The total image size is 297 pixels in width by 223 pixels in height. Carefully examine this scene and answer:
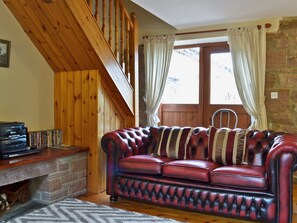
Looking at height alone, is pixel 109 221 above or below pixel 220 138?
below

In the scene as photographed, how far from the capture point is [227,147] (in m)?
3.38

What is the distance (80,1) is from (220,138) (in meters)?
2.05

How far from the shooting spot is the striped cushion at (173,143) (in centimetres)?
365

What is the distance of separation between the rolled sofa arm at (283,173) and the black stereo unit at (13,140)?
7.82ft

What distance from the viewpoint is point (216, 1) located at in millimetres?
3758

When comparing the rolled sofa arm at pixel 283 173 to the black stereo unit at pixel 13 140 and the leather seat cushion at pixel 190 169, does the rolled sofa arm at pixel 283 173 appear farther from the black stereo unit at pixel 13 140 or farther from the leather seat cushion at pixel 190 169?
the black stereo unit at pixel 13 140

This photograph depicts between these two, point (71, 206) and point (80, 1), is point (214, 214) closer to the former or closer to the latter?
point (71, 206)

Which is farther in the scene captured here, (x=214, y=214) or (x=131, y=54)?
(x=131, y=54)

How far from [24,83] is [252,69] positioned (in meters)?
3.01

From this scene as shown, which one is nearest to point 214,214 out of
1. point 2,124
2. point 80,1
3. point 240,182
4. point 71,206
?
point 240,182

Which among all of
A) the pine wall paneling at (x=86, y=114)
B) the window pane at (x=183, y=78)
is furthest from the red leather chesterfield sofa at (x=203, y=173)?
the window pane at (x=183, y=78)

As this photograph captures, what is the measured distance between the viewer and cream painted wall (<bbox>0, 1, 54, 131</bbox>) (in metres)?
3.52

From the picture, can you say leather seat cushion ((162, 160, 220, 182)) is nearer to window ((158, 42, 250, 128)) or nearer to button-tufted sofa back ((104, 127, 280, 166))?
button-tufted sofa back ((104, 127, 280, 166))

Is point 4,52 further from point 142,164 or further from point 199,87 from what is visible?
point 199,87
